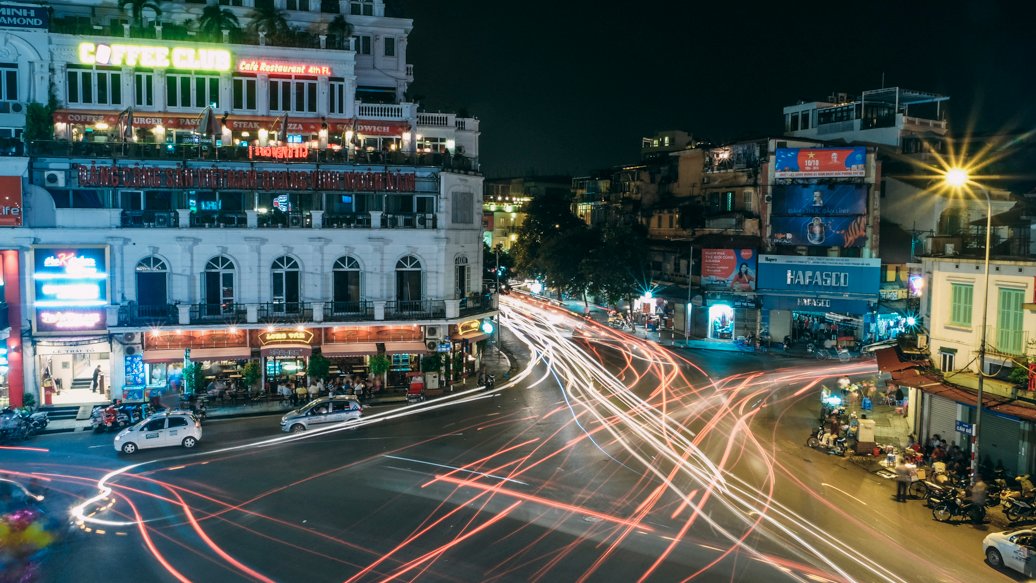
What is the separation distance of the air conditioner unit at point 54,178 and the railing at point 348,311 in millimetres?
13881

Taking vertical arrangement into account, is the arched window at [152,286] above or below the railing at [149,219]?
below

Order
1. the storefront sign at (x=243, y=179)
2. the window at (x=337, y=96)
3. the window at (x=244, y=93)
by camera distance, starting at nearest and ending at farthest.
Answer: the storefront sign at (x=243, y=179)
the window at (x=244, y=93)
the window at (x=337, y=96)

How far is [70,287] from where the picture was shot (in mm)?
37406

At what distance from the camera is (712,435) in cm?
3238

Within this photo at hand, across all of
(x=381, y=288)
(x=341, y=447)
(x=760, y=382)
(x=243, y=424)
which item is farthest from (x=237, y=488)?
(x=760, y=382)

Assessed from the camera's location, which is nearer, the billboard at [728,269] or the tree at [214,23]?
the tree at [214,23]

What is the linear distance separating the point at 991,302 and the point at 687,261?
116ft

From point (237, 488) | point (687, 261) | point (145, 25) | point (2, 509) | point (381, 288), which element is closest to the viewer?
point (2, 509)

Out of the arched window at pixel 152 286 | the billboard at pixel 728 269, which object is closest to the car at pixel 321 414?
the arched window at pixel 152 286

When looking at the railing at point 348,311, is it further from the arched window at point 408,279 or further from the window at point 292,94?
the window at point 292,94

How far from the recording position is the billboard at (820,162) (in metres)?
56.2

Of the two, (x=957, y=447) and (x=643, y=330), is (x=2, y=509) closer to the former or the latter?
(x=957, y=447)

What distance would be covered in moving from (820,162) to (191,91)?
4257 cm

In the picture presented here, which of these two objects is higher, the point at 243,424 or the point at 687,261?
the point at 687,261
